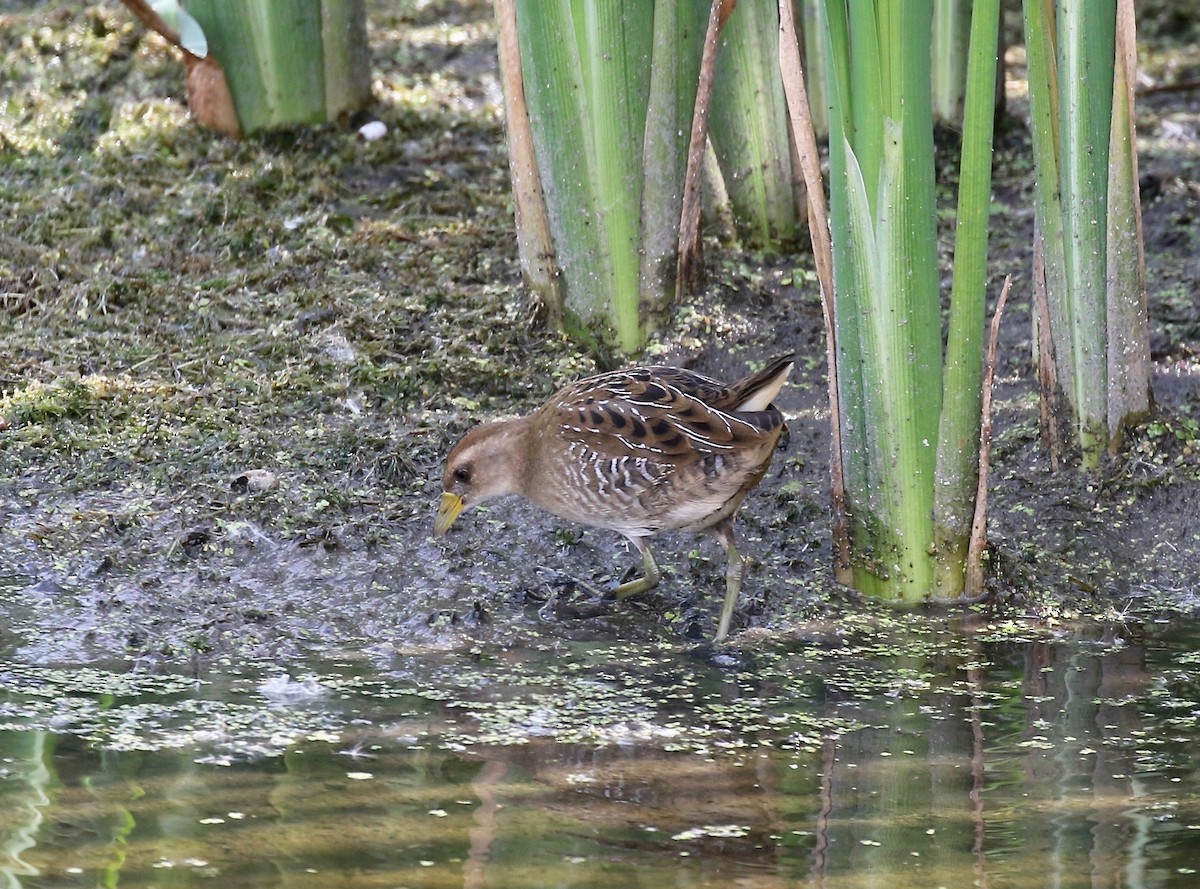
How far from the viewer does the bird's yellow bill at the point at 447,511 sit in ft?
14.9

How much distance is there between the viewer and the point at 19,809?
3131 mm

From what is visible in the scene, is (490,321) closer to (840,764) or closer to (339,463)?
(339,463)

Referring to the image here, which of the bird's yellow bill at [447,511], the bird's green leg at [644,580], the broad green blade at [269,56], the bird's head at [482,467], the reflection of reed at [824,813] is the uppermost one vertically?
the broad green blade at [269,56]

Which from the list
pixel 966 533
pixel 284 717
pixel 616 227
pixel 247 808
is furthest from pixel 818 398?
pixel 247 808

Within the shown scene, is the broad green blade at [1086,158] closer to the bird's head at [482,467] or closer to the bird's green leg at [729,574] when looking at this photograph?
the bird's green leg at [729,574]

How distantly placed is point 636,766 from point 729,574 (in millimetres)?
1006

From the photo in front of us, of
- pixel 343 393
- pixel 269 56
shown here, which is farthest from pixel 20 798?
pixel 269 56

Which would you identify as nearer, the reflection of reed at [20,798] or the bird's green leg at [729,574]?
the reflection of reed at [20,798]

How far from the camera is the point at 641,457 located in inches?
170

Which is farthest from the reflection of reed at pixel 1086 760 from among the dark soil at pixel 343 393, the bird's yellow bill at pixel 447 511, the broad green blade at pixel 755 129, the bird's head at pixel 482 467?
the broad green blade at pixel 755 129

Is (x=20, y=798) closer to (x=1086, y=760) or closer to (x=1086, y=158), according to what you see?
(x=1086, y=760)

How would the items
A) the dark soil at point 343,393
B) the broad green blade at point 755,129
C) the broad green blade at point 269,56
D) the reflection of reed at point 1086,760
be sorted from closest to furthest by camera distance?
the reflection of reed at point 1086,760
the dark soil at point 343,393
the broad green blade at point 755,129
the broad green blade at point 269,56

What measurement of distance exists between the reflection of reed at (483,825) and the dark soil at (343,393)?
815 millimetres

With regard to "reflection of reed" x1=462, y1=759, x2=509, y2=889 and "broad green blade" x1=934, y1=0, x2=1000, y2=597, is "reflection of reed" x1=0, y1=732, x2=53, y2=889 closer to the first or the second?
"reflection of reed" x1=462, y1=759, x2=509, y2=889
